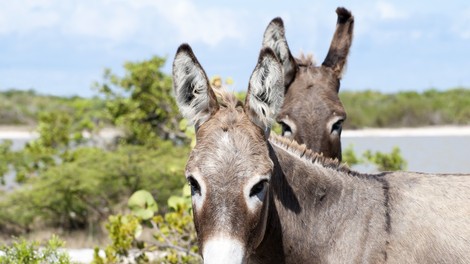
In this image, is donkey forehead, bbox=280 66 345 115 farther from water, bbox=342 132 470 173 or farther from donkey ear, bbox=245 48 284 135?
water, bbox=342 132 470 173

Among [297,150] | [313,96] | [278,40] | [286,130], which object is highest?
[278,40]

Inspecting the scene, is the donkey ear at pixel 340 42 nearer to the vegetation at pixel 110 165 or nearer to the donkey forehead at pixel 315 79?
the donkey forehead at pixel 315 79

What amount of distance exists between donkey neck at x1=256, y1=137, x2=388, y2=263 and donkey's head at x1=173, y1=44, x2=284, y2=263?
34cm

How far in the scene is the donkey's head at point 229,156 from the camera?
4379 millimetres

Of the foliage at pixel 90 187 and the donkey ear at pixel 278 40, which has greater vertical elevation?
the donkey ear at pixel 278 40

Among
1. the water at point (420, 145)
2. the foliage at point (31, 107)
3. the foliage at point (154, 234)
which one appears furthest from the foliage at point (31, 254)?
the foliage at point (31, 107)

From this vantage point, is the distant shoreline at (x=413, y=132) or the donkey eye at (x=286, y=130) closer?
the donkey eye at (x=286, y=130)

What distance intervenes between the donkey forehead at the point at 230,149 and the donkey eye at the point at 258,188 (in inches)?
2.3

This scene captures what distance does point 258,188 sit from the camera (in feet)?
14.9

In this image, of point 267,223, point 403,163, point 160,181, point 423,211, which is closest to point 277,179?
point 267,223

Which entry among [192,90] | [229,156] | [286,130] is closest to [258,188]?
[229,156]

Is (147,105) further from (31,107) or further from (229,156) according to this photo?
Result: (31,107)

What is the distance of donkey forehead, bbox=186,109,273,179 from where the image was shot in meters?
4.50

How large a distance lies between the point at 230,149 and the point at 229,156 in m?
0.06
